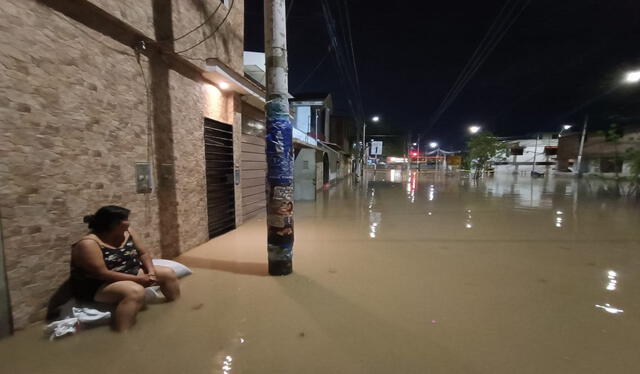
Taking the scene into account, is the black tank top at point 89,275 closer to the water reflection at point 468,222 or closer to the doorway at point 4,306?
the doorway at point 4,306

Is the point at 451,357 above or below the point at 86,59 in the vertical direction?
below

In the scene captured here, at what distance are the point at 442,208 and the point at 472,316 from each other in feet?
25.9

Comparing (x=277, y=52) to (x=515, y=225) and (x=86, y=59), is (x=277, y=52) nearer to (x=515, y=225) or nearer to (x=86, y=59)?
(x=86, y=59)

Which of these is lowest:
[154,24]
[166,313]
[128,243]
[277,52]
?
[166,313]

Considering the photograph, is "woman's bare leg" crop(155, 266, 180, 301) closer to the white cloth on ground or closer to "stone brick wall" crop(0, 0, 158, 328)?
the white cloth on ground

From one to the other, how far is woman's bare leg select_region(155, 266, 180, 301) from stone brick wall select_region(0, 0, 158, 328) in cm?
95

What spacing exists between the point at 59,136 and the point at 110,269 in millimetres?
1498

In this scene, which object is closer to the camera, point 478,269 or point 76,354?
point 76,354

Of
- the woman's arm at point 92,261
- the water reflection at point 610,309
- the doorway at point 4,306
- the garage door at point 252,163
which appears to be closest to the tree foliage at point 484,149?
the garage door at point 252,163

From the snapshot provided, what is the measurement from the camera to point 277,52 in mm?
3822

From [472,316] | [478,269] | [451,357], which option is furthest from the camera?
[478,269]

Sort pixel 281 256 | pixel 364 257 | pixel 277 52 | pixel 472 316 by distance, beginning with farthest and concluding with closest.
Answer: pixel 364 257, pixel 281 256, pixel 277 52, pixel 472 316

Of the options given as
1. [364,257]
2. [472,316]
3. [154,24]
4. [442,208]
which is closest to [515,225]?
[442,208]

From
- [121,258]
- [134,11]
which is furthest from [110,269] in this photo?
[134,11]
